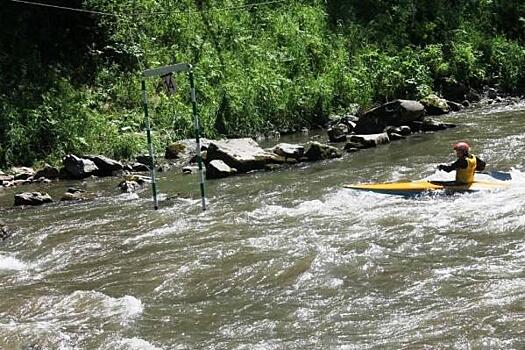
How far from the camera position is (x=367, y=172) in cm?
1237

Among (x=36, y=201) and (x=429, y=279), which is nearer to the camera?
(x=429, y=279)

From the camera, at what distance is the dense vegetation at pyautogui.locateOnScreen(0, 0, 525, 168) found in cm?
1747

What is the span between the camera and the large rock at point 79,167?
48.5ft

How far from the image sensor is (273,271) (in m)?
6.74

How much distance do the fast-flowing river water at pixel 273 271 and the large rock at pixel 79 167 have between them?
10.5ft

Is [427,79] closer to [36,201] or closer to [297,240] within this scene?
[36,201]

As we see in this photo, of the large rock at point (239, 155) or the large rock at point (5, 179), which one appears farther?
the large rock at point (5, 179)

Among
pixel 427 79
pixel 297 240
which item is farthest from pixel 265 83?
pixel 297 240

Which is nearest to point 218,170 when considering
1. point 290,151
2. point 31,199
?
point 290,151

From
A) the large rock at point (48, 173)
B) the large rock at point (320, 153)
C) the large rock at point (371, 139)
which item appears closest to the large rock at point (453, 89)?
the large rock at point (371, 139)

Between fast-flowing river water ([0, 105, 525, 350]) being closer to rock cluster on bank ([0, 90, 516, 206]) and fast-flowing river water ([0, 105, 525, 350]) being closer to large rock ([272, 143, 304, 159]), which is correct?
rock cluster on bank ([0, 90, 516, 206])

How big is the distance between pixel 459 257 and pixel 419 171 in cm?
558

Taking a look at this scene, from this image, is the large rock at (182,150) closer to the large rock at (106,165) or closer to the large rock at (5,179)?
the large rock at (106,165)

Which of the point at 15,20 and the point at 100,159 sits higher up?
the point at 15,20
